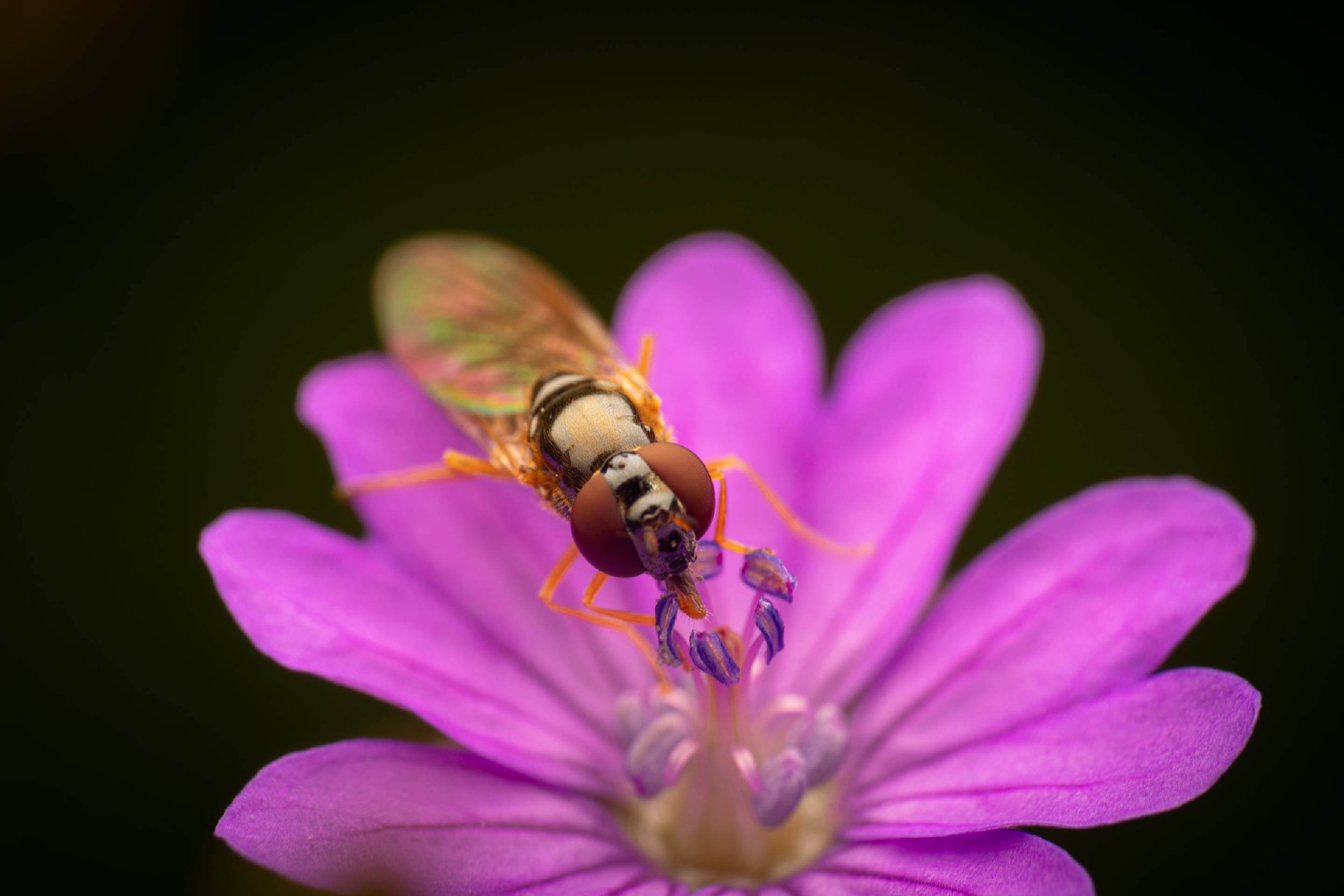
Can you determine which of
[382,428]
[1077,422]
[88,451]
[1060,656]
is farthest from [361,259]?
[1060,656]

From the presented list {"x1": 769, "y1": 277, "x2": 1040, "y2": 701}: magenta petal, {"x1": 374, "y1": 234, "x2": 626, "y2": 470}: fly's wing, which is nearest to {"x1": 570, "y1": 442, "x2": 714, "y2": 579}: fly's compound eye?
{"x1": 374, "y1": 234, "x2": 626, "y2": 470}: fly's wing

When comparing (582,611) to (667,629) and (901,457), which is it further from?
(901,457)

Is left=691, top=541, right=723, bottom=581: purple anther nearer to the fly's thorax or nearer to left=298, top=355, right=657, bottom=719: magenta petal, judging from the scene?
the fly's thorax

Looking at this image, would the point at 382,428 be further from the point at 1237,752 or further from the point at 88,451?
the point at 1237,752

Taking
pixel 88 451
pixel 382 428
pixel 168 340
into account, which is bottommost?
pixel 382 428

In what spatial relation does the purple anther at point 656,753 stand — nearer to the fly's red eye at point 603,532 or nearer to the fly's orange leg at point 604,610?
the fly's orange leg at point 604,610
